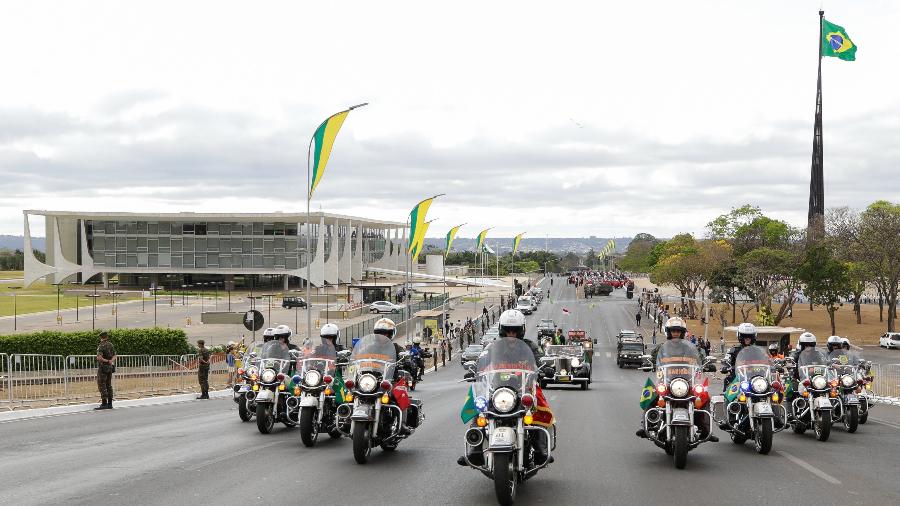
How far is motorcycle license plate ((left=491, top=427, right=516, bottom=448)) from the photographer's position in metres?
8.62

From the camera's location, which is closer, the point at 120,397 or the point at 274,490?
the point at 274,490

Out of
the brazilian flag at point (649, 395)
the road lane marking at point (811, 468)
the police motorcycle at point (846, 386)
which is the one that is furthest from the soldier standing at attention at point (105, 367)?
the police motorcycle at point (846, 386)

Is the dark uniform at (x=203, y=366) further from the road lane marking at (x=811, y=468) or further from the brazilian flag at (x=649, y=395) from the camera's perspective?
the road lane marking at (x=811, y=468)

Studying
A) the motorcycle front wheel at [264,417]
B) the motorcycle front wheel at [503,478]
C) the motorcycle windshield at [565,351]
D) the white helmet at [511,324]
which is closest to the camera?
the motorcycle front wheel at [503,478]

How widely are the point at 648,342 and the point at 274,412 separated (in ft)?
173

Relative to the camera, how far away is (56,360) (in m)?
25.2

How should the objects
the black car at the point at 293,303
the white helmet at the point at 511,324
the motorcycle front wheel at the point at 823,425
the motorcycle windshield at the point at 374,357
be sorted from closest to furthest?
1. the white helmet at the point at 511,324
2. the motorcycle windshield at the point at 374,357
3. the motorcycle front wheel at the point at 823,425
4. the black car at the point at 293,303

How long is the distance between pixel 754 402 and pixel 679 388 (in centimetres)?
213

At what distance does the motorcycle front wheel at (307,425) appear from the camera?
12.7m

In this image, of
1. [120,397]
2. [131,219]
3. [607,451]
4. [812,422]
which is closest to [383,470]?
[607,451]

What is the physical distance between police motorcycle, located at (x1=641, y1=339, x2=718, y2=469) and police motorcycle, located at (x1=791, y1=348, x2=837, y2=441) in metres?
3.87

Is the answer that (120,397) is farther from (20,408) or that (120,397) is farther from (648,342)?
(648,342)

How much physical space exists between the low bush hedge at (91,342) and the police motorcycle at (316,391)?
24.0 metres

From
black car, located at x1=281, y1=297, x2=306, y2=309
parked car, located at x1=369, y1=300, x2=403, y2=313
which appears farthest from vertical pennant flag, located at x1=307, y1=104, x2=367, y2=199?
black car, located at x1=281, y1=297, x2=306, y2=309
